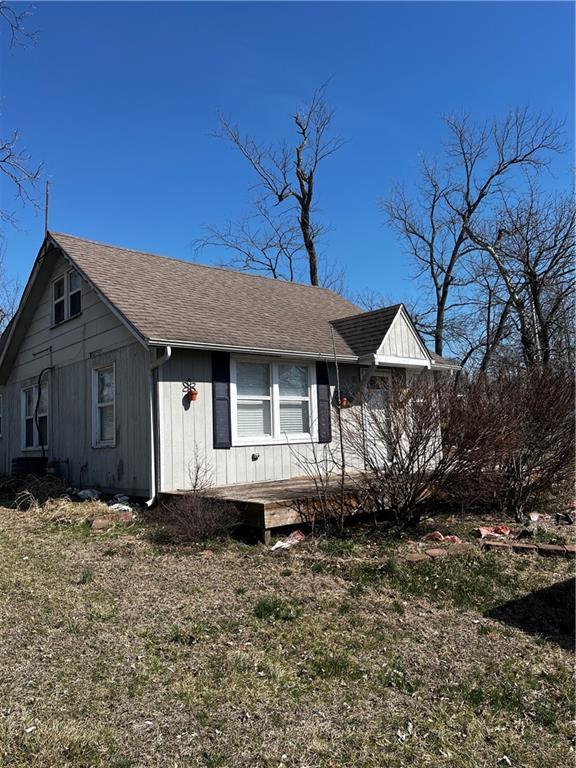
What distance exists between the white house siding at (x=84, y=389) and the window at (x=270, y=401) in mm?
1617

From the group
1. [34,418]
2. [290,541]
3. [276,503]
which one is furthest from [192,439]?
[34,418]

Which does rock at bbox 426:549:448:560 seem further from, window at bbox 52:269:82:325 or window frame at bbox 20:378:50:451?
window frame at bbox 20:378:50:451

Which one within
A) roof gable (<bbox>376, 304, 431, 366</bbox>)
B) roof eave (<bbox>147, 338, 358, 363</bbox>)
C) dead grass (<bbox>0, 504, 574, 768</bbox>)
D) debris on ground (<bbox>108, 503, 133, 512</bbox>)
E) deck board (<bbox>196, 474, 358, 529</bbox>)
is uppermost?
roof gable (<bbox>376, 304, 431, 366</bbox>)

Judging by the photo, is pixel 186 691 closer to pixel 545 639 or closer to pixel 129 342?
pixel 545 639

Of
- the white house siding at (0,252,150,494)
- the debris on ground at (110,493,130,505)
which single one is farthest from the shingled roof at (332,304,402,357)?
the debris on ground at (110,493,130,505)

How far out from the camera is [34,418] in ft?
43.8

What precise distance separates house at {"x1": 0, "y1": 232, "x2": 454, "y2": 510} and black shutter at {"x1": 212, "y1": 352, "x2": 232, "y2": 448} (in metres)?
0.02

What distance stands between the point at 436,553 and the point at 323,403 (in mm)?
5300

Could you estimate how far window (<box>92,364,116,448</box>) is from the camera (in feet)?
34.7

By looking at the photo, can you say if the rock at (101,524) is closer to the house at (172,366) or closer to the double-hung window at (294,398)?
the house at (172,366)

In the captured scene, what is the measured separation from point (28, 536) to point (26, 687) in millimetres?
4852

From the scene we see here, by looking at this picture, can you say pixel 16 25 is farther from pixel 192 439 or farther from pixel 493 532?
pixel 493 532

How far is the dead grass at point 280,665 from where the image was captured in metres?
2.85

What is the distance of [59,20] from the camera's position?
9023mm
